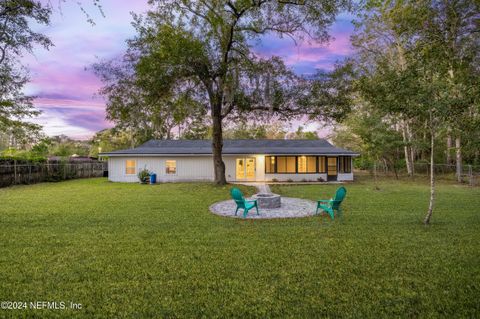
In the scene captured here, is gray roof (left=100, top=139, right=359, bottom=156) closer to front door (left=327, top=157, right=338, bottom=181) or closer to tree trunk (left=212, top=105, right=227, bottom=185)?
front door (left=327, top=157, right=338, bottom=181)

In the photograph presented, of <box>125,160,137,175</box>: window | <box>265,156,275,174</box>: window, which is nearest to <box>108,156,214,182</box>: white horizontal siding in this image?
<box>125,160,137,175</box>: window

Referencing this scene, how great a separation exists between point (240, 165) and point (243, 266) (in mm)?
16369

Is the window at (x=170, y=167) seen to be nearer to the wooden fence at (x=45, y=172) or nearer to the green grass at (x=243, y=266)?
the wooden fence at (x=45, y=172)

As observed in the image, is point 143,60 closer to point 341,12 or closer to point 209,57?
point 209,57

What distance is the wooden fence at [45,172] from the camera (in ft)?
51.7

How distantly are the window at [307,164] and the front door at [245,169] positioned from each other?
389 centimetres

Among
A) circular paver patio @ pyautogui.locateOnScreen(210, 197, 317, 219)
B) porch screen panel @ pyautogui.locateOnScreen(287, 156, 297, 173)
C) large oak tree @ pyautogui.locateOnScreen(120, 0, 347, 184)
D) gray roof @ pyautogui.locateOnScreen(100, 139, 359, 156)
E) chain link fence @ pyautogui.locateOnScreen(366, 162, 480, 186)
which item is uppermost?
large oak tree @ pyautogui.locateOnScreen(120, 0, 347, 184)

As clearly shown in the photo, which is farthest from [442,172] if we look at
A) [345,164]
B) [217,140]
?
[217,140]

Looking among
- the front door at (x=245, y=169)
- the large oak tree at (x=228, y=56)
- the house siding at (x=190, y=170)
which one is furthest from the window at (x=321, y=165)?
the large oak tree at (x=228, y=56)

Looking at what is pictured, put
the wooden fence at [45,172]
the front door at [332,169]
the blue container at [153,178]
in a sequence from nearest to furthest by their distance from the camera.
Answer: the wooden fence at [45,172] < the blue container at [153,178] < the front door at [332,169]

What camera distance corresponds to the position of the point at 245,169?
20.3 metres

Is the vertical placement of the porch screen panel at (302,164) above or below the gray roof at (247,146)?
below

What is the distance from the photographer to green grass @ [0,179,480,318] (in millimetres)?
2893

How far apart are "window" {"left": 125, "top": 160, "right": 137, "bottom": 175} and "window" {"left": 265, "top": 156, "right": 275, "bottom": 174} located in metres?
10.6
